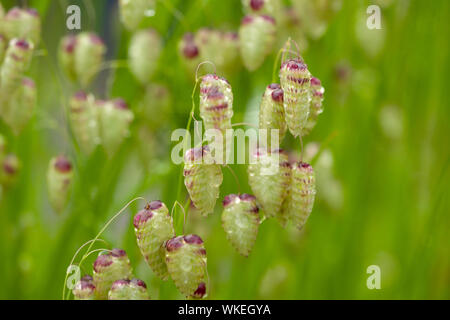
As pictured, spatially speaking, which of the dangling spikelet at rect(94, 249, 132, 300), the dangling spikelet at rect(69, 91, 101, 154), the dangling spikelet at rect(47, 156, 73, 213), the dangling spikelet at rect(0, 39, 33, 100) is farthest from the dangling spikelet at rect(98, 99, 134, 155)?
the dangling spikelet at rect(94, 249, 132, 300)

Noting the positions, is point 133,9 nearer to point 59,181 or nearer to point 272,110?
point 59,181

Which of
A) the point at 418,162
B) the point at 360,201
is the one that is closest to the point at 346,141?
the point at 360,201

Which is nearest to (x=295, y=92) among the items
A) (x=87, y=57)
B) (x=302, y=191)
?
(x=302, y=191)

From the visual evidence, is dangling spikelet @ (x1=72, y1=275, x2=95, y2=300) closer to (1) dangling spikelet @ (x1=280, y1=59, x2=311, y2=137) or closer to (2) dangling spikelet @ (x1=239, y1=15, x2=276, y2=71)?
(1) dangling spikelet @ (x1=280, y1=59, x2=311, y2=137)

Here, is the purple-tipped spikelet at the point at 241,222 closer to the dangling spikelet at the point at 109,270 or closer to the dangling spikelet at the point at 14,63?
the dangling spikelet at the point at 109,270

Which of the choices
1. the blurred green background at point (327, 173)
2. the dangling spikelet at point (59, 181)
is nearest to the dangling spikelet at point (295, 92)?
the blurred green background at point (327, 173)

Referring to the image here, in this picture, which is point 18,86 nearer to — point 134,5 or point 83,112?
point 83,112
